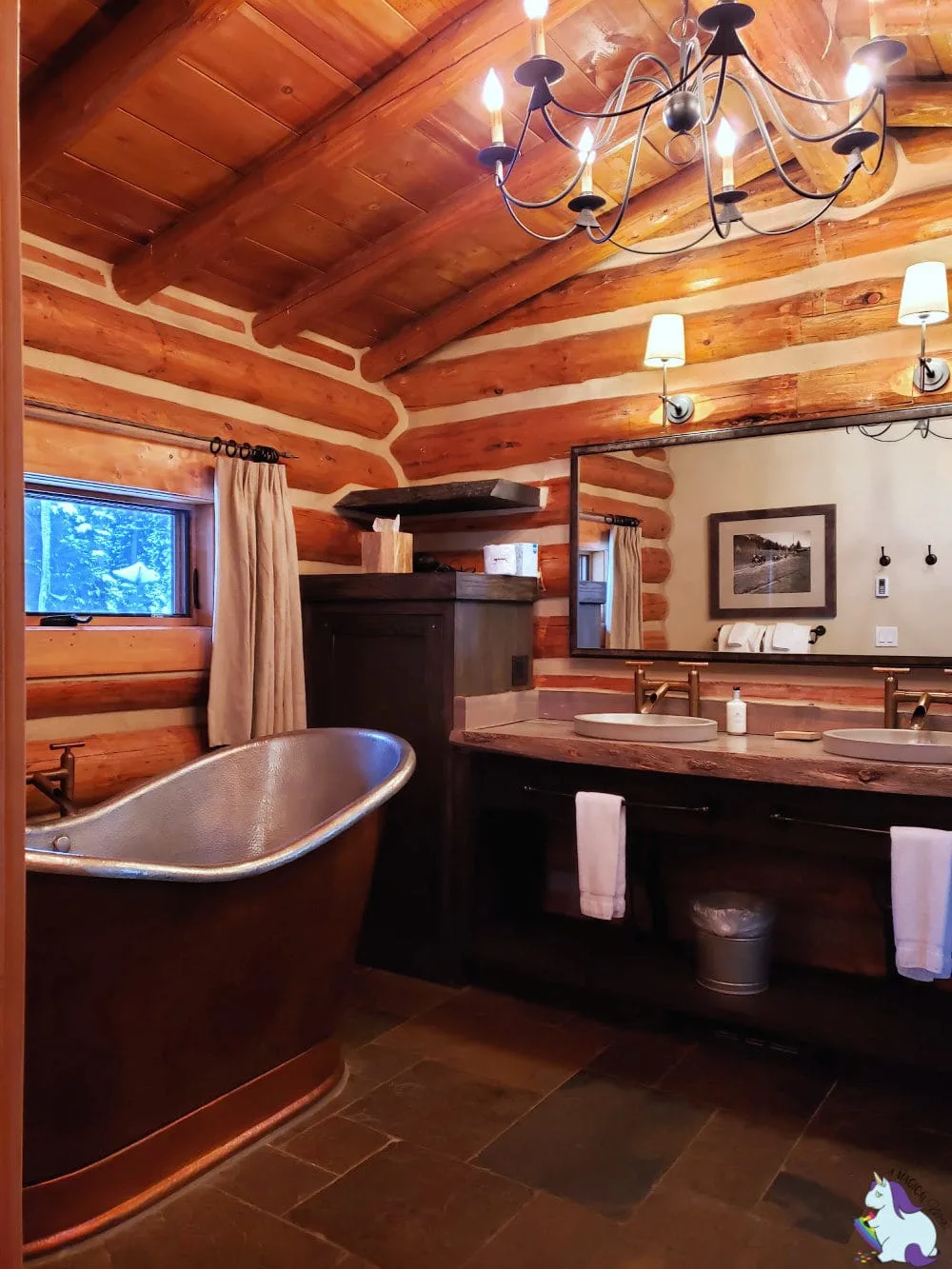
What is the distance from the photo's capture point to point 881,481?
9.81 ft

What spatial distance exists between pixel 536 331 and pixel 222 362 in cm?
125

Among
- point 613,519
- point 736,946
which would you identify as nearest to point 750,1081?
point 736,946

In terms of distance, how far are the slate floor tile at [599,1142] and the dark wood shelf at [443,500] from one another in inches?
80.7

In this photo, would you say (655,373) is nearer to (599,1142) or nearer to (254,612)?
(254,612)

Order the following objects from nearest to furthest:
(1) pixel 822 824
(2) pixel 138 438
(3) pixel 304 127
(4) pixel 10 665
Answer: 1. (4) pixel 10 665
2. (1) pixel 822 824
3. (3) pixel 304 127
4. (2) pixel 138 438

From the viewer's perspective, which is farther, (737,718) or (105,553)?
(105,553)

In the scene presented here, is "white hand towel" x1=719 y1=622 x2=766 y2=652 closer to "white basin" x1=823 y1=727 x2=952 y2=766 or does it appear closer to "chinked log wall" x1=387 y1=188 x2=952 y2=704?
"chinked log wall" x1=387 y1=188 x2=952 y2=704

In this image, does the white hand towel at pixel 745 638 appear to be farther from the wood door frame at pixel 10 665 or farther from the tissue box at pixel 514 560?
the wood door frame at pixel 10 665

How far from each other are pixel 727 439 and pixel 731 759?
121 cm

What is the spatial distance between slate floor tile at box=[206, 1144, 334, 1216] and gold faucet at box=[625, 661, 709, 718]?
1802 mm

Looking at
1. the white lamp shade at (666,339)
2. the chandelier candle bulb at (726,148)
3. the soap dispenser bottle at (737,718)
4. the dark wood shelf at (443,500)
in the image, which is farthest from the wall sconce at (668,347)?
the chandelier candle bulb at (726,148)

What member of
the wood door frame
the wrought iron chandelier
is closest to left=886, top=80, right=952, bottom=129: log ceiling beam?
the wrought iron chandelier

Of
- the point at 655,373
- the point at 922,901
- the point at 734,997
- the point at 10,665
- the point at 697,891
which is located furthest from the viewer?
the point at 655,373

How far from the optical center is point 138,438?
10.3 ft
